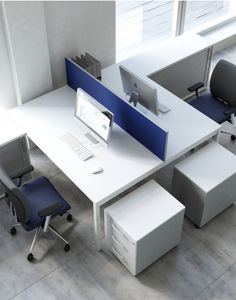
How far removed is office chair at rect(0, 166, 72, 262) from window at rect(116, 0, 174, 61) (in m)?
2.25

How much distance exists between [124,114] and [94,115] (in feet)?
0.92

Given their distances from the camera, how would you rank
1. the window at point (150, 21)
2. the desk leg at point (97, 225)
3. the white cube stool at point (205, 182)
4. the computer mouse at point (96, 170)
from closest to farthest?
the desk leg at point (97, 225) < the computer mouse at point (96, 170) < the white cube stool at point (205, 182) < the window at point (150, 21)

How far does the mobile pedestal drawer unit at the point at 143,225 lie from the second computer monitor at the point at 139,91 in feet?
2.38

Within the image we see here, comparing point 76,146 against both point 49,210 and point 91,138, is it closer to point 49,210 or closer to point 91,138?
point 91,138

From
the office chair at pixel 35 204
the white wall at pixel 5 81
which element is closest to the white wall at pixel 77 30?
the white wall at pixel 5 81

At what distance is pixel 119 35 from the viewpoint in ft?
19.3

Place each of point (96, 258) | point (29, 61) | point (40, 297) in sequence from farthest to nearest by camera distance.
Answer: point (29, 61), point (96, 258), point (40, 297)

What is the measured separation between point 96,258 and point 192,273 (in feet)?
2.74

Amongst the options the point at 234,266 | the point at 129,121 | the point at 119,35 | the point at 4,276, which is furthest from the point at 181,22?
the point at 4,276

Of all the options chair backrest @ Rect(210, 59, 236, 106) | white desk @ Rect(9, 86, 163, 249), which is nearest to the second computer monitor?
white desk @ Rect(9, 86, 163, 249)

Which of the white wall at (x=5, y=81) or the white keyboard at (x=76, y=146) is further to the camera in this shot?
the white wall at (x=5, y=81)

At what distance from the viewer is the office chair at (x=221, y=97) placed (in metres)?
4.73

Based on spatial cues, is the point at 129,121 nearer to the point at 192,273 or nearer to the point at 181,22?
the point at 192,273

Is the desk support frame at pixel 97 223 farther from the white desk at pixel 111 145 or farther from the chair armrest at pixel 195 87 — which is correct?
the chair armrest at pixel 195 87
